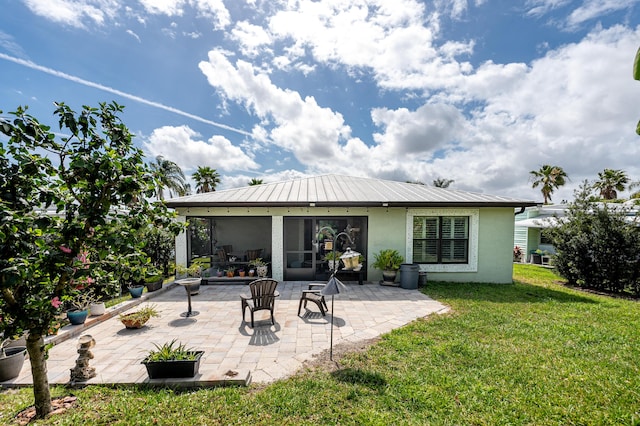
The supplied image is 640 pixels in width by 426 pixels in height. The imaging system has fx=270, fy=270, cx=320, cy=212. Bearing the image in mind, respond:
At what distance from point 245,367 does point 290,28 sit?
8.54 m

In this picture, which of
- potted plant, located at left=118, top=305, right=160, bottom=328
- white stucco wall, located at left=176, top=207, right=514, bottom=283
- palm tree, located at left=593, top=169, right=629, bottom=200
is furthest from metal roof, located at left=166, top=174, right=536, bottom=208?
palm tree, located at left=593, top=169, right=629, bottom=200

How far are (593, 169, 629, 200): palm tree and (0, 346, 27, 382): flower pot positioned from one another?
3539 centimetres

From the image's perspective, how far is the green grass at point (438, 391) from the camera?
9.19 feet

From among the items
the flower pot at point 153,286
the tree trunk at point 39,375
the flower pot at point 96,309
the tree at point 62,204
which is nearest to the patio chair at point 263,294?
the tree at point 62,204

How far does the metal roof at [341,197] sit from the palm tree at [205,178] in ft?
48.7

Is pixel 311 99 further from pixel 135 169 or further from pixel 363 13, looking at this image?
pixel 135 169

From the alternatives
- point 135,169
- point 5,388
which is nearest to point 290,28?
point 135,169

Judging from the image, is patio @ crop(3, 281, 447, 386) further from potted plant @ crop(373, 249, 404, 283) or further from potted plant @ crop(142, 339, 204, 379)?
potted plant @ crop(373, 249, 404, 283)

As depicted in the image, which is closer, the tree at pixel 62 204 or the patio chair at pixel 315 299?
the tree at pixel 62 204

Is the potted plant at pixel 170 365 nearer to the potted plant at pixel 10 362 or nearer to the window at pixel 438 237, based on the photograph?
the potted plant at pixel 10 362

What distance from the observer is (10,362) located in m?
3.46

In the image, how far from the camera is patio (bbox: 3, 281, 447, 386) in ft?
11.9

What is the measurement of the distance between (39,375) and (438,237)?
9626 mm

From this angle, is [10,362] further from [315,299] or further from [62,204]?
[315,299]
